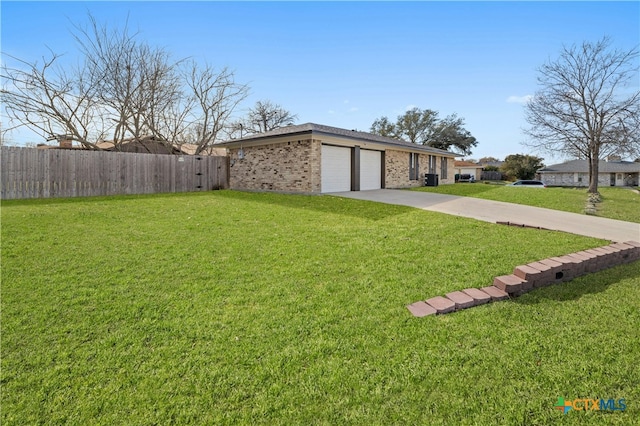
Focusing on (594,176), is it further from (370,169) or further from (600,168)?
(600,168)

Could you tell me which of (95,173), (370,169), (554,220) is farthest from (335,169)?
(95,173)

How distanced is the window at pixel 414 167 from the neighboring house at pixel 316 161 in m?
0.11

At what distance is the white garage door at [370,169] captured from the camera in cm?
1547

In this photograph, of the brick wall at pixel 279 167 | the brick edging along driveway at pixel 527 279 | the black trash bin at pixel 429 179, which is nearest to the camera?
the brick edging along driveway at pixel 527 279

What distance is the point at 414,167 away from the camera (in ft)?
63.9

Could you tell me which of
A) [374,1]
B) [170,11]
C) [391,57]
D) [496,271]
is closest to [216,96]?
[170,11]

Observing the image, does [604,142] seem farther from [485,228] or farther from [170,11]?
[170,11]

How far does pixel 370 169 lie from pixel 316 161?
419 centimetres

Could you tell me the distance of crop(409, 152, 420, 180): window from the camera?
62.5 ft

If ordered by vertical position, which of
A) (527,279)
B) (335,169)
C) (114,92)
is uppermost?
(114,92)

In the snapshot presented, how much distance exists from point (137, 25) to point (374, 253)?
19.3 metres

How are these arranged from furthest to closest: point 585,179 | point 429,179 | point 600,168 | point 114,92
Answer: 1. point 585,179
2. point 600,168
3. point 429,179
4. point 114,92

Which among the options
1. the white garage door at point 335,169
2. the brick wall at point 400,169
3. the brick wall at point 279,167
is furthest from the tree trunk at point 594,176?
the brick wall at point 279,167

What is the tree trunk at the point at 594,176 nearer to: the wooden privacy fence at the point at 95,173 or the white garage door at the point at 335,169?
the white garage door at the point at 335,169
